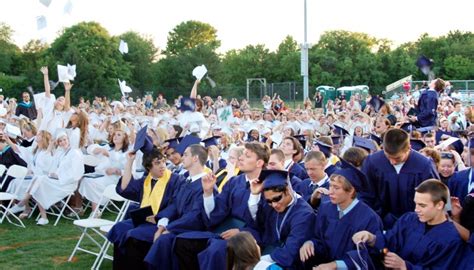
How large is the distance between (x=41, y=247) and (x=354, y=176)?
507cm

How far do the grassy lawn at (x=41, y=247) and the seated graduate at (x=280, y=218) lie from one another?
272cm

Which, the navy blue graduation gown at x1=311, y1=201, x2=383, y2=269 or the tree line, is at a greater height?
the tree line

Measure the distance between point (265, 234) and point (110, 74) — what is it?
50.4 m

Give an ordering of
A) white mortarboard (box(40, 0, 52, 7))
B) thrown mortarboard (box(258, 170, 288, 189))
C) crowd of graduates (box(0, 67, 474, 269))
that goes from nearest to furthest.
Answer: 1. crowd of graduates (box(0, 67, 474, 269))
2. thrown mortarboard (box(258, 170, 288, 189))
3. white mortarboard (box(40, 0, 52, 7))

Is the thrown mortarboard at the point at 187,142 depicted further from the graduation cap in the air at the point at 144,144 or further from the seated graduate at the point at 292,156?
the seated graduate at the point at 292,156

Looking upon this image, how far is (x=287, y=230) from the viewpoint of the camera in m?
5.98

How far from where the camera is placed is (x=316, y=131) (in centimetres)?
1738

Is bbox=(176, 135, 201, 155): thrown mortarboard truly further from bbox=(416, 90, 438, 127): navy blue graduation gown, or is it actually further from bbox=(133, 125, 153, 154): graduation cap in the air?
bbox=(416, 90, 438, 127): navy blue graduation gown

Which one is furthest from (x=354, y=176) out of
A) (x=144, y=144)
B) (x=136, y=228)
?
(x=144, y=144)

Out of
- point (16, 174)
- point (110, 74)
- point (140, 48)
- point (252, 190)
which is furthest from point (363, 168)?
point (140, 48)

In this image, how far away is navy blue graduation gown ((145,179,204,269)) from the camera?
22.6ft

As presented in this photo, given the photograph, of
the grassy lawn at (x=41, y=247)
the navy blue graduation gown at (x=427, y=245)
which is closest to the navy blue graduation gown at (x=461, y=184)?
the navy blue graduation gown at (x=427, y=245)

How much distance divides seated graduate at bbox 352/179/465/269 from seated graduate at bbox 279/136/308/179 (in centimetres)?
286

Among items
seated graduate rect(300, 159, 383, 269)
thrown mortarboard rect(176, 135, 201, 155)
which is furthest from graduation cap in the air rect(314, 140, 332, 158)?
seated graduate rect(300, 159, 383, 269)
